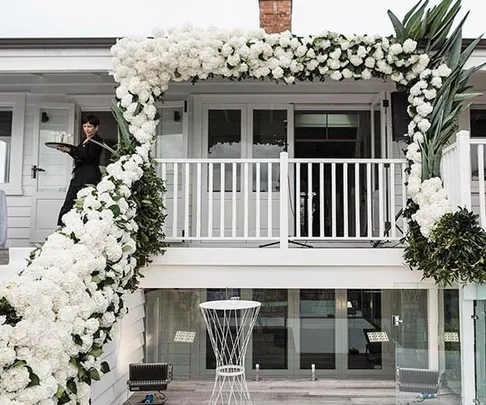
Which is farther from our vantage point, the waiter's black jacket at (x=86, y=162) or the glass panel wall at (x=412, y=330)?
the waiter's black jacket at (x=86, y=162)

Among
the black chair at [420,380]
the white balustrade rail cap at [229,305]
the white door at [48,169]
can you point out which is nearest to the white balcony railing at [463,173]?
the black chair at [420,380]

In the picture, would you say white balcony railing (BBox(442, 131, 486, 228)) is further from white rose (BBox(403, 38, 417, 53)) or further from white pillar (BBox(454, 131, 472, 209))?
white rose (BBox(403, 38, 417, 53))

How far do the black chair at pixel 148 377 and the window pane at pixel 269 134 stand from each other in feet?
9.50

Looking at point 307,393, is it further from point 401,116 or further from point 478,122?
point 478,122

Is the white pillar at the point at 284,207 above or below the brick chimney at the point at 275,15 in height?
below

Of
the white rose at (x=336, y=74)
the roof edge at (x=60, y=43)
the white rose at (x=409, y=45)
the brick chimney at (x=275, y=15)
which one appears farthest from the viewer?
the brick chimney at (x=275, y=15)

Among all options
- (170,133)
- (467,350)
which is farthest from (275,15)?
(467,350)

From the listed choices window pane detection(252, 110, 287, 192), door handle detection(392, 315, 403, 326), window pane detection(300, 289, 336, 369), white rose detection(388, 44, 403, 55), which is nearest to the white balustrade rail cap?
door handle detection(392, 315, 403, 326)

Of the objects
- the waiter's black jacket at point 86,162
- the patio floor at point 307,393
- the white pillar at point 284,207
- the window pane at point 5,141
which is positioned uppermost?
the window pane at point 5,141

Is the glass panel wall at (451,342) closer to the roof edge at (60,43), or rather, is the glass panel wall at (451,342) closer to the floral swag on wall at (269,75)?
the floral swag on wall at (269,75)

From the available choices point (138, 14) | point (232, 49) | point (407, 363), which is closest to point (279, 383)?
point (407, 363)

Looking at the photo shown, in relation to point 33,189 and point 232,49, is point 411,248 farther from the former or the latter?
point 33,189

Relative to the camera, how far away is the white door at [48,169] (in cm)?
661

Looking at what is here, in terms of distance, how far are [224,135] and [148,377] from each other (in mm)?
3244
